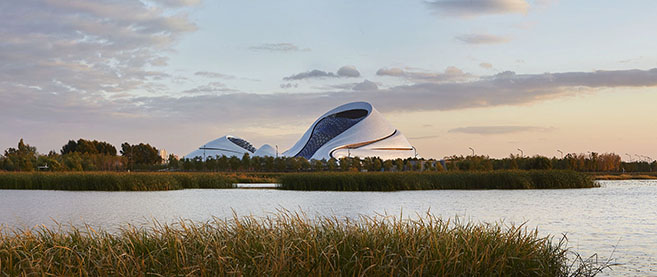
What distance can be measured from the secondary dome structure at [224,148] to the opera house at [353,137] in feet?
64.7

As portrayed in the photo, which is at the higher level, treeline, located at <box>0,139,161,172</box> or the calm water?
treeline, located at <box>0,139,161,172</box>

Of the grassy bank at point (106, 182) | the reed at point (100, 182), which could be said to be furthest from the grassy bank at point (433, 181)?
the reed at point (100, 182)

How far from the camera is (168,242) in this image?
21.8ft

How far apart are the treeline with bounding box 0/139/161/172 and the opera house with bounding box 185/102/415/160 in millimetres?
24963

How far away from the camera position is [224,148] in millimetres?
126500

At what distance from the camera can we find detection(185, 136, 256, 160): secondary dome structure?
4941 inches

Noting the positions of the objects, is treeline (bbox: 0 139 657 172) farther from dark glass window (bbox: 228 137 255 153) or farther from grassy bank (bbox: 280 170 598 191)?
dark glass window (bbox: 228 137 255 153)

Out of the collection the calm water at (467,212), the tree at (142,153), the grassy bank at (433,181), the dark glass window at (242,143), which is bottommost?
the calm water at (467,212)

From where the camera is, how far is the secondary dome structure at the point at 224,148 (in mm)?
125500

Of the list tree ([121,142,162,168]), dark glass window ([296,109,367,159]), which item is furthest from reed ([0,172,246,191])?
dark glass window ([296,109,367,159])

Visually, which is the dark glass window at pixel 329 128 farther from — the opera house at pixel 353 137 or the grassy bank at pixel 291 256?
the grassy bank at pixel 291 256

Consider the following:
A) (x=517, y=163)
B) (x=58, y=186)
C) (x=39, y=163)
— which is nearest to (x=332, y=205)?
(x=58, y=186)

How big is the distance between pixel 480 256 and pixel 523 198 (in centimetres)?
1758

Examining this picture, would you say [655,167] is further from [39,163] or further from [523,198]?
[39,163]
